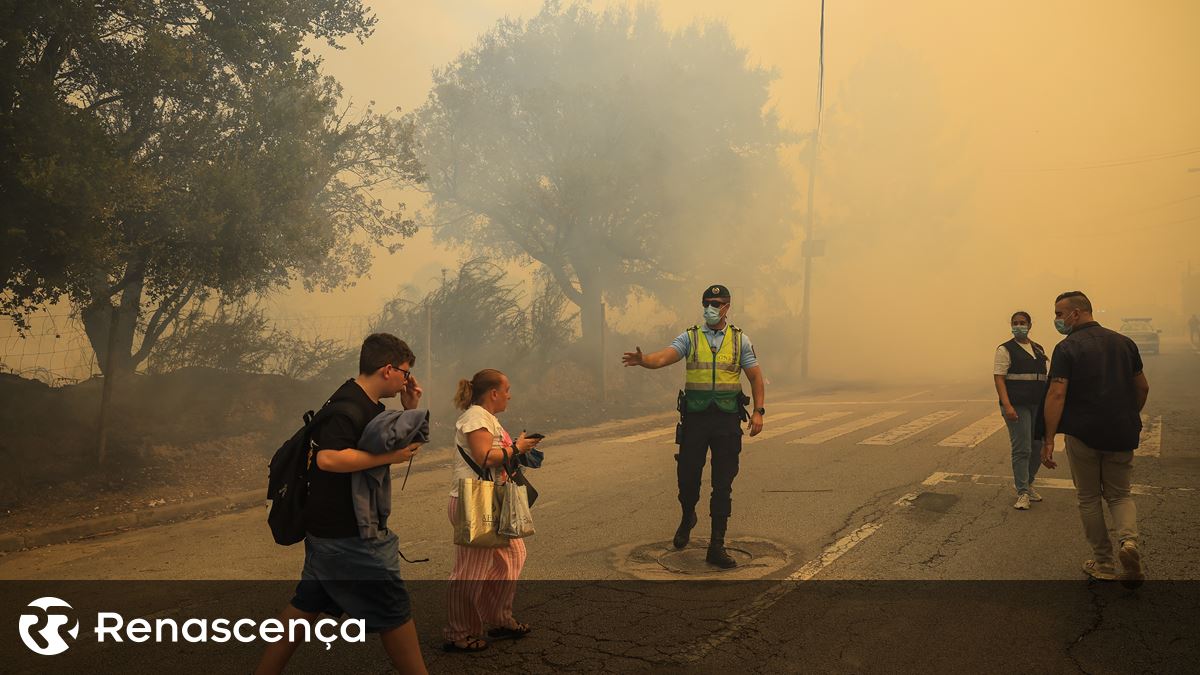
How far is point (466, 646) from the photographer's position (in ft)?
14.3

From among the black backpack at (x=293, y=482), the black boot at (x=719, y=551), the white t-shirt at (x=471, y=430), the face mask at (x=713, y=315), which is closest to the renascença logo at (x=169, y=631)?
the white t-shirt at (x=471, y=430)

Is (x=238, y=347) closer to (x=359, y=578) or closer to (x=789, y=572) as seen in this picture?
(x=789, y=572)

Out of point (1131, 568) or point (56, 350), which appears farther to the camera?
point (56, 350)

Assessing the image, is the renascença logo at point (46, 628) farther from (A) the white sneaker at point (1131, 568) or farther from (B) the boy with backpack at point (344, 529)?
(A) the white sneaker at point (1131, 568)

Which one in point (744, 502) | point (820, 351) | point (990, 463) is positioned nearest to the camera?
point (744, 502)

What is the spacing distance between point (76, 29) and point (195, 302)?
4730mm

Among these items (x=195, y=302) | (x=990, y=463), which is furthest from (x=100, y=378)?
(x=990, y=463)

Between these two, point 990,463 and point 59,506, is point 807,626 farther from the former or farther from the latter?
point 59,506

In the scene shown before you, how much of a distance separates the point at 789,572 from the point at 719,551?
491 millimetres

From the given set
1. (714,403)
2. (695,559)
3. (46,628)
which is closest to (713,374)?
(714,403)

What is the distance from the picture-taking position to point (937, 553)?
20.1 ft

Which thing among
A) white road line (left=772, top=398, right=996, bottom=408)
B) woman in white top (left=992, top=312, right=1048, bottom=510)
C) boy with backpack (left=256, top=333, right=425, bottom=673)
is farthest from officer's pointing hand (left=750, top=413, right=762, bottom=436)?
white road line (left=772, top=398, right=996, bottom=408)

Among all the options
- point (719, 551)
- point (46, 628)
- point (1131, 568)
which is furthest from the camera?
point (719, 551)

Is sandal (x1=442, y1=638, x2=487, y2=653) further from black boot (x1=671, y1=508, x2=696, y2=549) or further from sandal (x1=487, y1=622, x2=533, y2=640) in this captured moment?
black boot (x1=671, y1=508, x2=696, y2=549)
